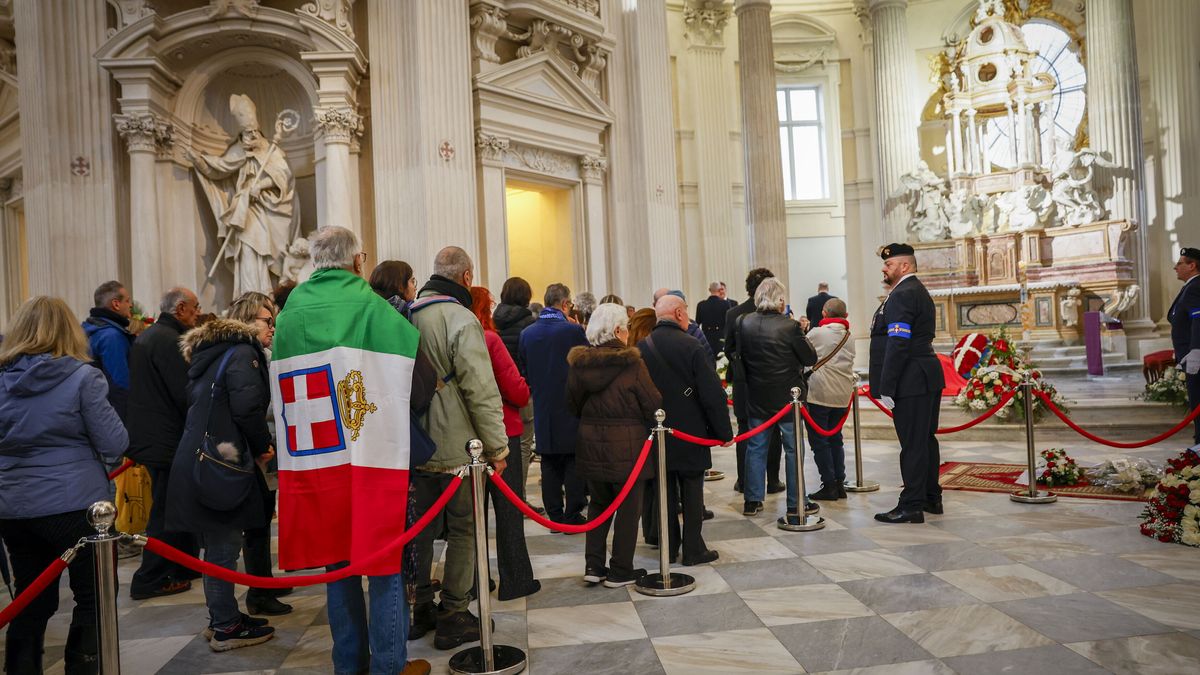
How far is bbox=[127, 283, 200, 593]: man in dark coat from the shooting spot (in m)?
4.70

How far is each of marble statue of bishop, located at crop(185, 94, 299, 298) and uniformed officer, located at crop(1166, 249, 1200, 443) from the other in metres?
10.0

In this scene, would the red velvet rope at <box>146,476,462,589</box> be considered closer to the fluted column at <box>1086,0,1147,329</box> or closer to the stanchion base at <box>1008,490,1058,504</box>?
the stanchion base at <box>1008,490,1058,504</box>

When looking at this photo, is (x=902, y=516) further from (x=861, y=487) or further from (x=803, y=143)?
(x=803, y=143)

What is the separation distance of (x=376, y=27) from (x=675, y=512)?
26.1ft

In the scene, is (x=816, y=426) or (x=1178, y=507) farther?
(x=816, y=426)

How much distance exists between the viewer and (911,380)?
5.93 metres

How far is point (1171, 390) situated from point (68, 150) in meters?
13.5

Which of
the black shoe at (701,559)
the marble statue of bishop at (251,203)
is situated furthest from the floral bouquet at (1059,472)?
the marble statue of bishop at (251,203)

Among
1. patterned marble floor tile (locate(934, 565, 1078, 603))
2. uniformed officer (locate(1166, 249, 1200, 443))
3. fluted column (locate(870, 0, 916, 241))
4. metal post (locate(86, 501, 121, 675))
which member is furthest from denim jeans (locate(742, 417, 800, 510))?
fluted column (locate(870, 0, 916, 241))

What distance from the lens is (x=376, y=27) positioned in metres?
10.3

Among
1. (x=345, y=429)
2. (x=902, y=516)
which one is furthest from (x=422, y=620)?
(x=902, y=516)

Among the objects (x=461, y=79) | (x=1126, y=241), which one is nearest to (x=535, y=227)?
(x=461, y=79)

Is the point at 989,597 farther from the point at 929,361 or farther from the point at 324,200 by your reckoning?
the point at 324,200

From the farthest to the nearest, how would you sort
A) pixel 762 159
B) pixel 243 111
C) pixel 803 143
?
pixel 803 143 < pixel 762 159 < pixel 243 111
